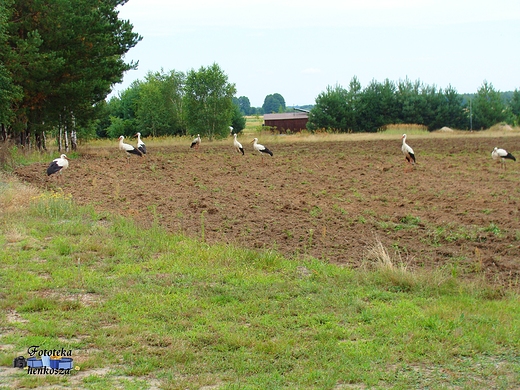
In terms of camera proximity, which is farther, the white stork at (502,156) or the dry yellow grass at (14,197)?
the white stork at (502,156)

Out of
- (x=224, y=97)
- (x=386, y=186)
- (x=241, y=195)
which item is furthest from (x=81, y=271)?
(x=224, y=97)

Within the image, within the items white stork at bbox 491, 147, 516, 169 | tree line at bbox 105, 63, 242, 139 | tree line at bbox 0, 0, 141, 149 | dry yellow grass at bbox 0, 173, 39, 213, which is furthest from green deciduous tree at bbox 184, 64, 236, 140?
dry yellow grass at bbox 0, 173, 39, 213

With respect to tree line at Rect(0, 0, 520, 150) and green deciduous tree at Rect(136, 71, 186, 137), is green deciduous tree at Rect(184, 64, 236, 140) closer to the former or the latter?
tree line at Rect(0, 0, 520, 150)

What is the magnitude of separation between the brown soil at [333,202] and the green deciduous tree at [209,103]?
20.4 meters

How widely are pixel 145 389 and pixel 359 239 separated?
6.51m

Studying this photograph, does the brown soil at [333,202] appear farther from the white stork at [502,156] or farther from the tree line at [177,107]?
the tree line at [177,107]

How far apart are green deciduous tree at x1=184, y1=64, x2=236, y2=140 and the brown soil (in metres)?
20.4

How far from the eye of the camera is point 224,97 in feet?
160

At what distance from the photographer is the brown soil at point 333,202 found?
988 centimetres

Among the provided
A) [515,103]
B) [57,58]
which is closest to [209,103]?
[57,58]

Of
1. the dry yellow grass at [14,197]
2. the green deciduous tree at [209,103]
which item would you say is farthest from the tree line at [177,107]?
the dry yellow grass at [14,197]

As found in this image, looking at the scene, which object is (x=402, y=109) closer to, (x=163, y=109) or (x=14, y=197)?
(x=163, y=109)

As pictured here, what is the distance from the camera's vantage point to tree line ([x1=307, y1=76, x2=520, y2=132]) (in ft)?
204

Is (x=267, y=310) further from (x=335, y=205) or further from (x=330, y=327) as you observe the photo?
(x=335, y=205)
